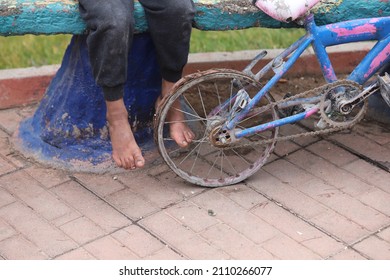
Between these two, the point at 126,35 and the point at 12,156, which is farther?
the point at 12,156

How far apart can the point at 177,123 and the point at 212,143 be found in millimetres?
294

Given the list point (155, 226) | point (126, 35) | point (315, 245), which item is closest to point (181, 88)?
point (126, 35)

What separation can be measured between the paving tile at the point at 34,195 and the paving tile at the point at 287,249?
0.99 metres

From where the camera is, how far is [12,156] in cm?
466

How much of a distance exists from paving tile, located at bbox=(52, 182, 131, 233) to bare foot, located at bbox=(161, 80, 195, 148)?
510 mm

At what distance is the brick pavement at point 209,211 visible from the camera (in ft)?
12.9

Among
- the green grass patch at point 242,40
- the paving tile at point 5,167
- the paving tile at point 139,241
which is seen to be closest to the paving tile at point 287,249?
the paving tile at point 139,241

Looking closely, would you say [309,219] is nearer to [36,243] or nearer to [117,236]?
[117,236]

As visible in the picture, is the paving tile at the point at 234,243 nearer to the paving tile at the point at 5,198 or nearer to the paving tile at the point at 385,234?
the paving tile at the point at 385,234

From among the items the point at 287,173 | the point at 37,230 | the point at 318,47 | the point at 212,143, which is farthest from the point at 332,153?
the point at 37,230

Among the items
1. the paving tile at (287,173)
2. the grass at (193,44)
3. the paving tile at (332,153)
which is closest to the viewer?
the paving tile at (287,173)

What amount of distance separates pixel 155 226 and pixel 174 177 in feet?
1.50

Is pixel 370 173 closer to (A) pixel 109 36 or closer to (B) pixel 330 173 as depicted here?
(B) pixel 330 173

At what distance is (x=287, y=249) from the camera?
3922mm
